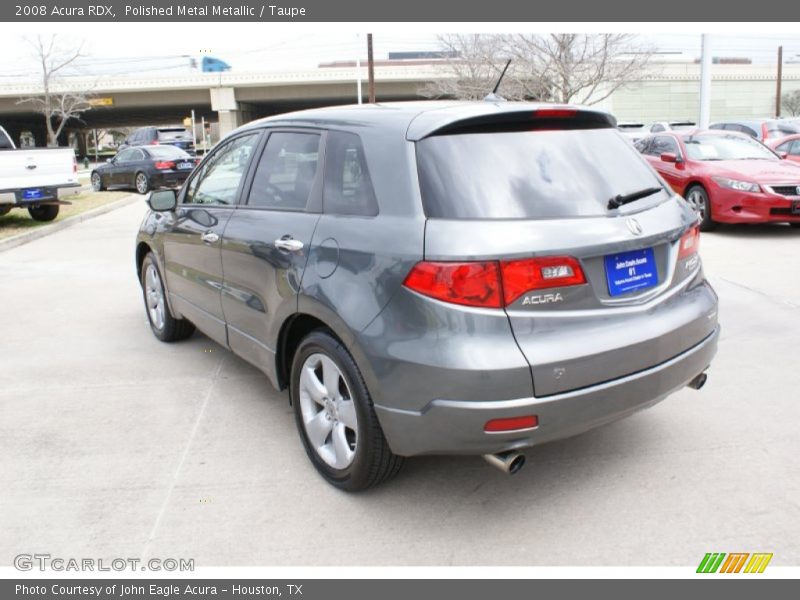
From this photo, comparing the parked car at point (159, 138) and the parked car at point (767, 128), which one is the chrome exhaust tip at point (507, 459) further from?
the parked car at point (159, 138)

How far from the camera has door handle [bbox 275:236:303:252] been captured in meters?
3.45

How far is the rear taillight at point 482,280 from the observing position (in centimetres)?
277

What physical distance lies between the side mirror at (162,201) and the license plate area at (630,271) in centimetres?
327

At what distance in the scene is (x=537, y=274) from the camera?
2809 mm

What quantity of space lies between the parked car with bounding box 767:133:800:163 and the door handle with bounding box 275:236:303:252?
13668 mm

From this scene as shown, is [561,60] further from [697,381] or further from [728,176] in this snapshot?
[697,381]

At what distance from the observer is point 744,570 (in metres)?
2.79

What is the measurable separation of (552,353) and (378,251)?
0.81m

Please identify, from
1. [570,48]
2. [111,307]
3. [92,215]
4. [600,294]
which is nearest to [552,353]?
[600,294]

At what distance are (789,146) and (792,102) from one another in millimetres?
49354

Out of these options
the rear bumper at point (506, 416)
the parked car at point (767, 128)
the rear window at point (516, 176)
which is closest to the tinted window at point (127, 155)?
the parked car at point (767, 128)

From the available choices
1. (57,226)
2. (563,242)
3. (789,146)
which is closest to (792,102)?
(789,146)

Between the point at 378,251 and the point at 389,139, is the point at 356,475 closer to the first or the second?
the point at 378,251

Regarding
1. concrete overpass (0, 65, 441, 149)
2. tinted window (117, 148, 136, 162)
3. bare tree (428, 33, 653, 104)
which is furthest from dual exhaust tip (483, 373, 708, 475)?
concrete overpass (0, 65, 441, 149)
